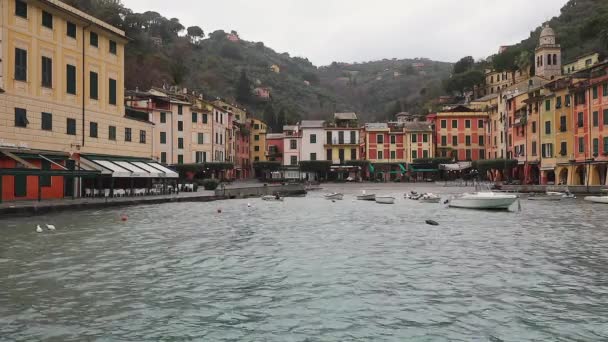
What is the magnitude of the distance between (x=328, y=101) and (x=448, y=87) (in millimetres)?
52052

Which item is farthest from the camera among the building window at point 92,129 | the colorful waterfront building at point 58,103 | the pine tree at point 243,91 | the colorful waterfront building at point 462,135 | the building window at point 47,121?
the pine tree at point 243,91

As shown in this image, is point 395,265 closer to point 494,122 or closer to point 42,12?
point 42,12

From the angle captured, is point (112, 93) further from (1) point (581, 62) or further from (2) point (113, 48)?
(1) point (581, 62)

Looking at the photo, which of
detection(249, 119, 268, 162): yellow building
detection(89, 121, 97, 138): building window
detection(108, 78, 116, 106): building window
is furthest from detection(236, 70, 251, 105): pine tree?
detection(89, 121, 97, 138): building window

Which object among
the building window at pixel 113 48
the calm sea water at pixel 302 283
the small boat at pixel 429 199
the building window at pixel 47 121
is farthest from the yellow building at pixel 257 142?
the calm sea water at pixel 302 283

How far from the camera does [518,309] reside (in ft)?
33.5

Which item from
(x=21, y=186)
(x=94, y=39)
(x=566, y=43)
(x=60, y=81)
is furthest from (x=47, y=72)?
(x=566, y=43)

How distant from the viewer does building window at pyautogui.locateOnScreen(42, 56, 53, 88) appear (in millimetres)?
34344

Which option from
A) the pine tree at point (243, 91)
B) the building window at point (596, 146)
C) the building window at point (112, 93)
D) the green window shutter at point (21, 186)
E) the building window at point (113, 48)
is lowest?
the green window shutter at point (21, 186)

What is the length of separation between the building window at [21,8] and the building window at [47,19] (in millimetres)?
1628

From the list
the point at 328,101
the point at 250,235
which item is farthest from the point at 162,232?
the point at 328,101

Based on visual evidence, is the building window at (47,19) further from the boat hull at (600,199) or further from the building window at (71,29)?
the boat hull at (600,199)

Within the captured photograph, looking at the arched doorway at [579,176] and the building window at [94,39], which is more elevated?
the building window at [94,39]

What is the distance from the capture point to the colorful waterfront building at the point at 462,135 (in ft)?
311
